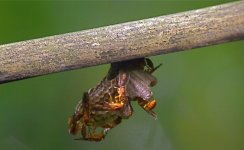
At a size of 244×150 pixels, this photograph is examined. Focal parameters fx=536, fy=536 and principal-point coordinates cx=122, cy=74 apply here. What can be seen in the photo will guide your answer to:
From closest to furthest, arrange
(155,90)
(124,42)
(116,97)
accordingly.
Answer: (124,42) < (116,97) < (155,90)

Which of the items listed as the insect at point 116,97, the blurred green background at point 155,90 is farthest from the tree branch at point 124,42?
the blurred green background at point 155,90

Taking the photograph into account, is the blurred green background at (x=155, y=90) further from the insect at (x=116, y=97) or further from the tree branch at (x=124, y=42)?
the tree branch at (x=124, y=42)

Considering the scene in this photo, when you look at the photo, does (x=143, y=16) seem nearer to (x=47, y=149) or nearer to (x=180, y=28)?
(x=47, y=149)

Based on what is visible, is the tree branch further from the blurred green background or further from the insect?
the blurred green background

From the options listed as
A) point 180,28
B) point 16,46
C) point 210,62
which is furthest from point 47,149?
point 180,28

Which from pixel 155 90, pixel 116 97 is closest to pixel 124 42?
pixel 116 97

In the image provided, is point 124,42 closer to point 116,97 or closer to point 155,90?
point 116,97

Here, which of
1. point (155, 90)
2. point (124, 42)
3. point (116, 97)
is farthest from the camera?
point (155, 90)
